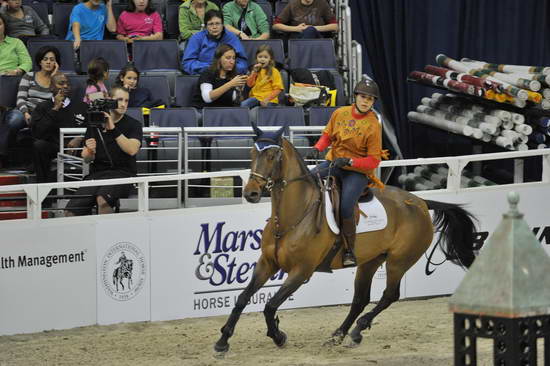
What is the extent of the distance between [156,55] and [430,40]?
4.07 m

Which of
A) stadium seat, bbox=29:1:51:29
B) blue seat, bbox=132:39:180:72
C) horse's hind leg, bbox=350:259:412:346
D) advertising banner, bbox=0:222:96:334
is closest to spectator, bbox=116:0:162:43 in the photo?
blue seat, bbox=132:39:180:72

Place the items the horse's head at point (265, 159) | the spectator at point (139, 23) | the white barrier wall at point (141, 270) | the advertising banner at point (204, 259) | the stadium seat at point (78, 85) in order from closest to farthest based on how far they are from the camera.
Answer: the horse's head at point (265, 159)
the white barrier wall at point (141, 270)
the advertising banner at point (204, 259)
the stadium seat at point (78, 85)
the spectator at point (139, 23)

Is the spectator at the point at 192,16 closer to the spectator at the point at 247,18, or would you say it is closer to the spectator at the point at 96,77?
the spectator at the point at 247,18

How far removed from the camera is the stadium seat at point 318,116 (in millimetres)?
12188

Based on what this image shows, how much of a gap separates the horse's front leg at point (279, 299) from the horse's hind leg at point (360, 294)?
0.70 m

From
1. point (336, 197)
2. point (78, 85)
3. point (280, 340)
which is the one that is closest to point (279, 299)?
point (280, 340)

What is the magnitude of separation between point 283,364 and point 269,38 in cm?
628

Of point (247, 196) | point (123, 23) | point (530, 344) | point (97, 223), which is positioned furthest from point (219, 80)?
point (530, 344)

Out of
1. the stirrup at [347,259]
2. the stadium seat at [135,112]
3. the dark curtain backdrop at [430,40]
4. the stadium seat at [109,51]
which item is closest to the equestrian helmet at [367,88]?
the stirrup at [347,259]

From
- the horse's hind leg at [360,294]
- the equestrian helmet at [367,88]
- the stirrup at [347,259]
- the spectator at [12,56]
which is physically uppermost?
the spectator at [12,56]

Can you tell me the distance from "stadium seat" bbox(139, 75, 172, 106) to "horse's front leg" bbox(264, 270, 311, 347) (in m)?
4.37

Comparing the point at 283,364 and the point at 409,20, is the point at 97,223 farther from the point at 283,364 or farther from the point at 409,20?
the point at 409,20

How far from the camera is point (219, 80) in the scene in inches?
488

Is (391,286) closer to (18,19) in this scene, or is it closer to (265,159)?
(265,159)
